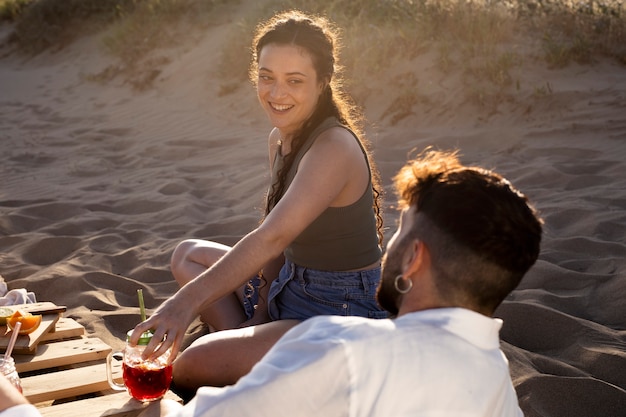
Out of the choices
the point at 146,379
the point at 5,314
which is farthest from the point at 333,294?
the point at 5,314

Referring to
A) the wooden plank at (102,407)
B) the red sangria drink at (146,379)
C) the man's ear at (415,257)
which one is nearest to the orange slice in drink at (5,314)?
the wooden plank at (102,407)

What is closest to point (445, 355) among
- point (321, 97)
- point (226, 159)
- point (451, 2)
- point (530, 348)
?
point (321, 97)

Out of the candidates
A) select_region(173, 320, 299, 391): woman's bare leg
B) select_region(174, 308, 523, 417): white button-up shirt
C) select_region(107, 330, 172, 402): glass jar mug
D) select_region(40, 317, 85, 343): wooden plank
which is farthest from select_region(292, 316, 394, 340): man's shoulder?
select_region(40, 317, 85, 343): wooden plank

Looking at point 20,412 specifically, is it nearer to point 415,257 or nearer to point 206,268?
point 415,257

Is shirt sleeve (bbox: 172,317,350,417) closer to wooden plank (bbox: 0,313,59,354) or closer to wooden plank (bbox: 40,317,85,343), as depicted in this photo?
wooden plank (bbox: 0,313,59,354)

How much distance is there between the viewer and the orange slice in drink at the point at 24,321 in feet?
9.79

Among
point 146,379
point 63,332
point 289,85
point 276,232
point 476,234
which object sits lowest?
point 63,332

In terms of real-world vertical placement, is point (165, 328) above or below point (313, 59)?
below

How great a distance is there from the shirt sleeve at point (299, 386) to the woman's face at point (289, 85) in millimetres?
1782

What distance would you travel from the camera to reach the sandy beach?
11.8ft

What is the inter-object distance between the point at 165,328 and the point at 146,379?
23cm

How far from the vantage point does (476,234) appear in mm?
1615

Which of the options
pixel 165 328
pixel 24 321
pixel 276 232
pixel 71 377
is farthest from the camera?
pixel 24 321

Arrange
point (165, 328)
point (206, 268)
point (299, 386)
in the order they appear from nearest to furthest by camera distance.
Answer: point (299, 386), point (165, 328), point (206, 268)
